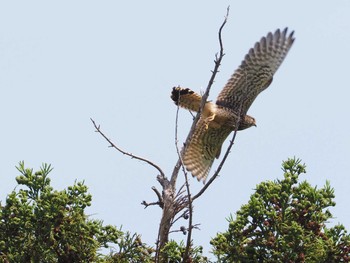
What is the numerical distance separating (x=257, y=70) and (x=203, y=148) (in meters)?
1.37

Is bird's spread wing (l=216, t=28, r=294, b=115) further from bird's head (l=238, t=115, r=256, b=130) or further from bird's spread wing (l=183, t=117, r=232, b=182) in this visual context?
bird's spread wing (l=183, t=117, r=232, b=182)

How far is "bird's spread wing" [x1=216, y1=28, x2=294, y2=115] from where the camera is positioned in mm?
11242

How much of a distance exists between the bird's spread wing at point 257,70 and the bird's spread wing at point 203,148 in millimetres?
442

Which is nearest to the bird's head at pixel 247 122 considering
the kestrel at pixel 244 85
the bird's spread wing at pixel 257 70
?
the kestrel at pixel 244 85

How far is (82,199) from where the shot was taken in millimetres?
6832

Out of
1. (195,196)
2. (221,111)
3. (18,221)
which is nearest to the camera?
(195,196)

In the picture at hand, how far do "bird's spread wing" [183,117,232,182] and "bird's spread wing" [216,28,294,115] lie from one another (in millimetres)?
442

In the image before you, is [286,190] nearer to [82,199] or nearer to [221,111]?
[82,199]

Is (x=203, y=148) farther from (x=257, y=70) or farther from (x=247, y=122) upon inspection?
(x=257, y=70)

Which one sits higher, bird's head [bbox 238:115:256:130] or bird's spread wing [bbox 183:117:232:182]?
bird's head [bbox 238:115:256:130]

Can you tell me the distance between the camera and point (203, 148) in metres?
11.8

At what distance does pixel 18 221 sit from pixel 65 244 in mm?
414

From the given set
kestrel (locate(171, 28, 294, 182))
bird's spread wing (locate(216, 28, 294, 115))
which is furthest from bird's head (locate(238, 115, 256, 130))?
bird's spread wing (locate(216, 28, 294, 115))

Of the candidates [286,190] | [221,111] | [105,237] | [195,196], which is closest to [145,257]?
[105,237]
